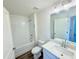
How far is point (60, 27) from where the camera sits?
2.02 metres

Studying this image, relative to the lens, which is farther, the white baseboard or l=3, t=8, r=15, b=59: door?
the white baseboard

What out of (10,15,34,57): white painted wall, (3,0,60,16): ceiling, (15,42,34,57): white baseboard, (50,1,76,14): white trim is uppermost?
(3,0,60,16): ceiling

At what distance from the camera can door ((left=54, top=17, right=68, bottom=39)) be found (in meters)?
1.82

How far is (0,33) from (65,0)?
5.90ft

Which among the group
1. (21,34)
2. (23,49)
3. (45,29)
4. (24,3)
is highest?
(24,3)

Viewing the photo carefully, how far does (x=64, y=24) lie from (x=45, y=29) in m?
1.08

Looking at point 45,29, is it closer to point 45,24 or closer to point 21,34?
point 45,24

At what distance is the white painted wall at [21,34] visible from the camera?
3.28 meters

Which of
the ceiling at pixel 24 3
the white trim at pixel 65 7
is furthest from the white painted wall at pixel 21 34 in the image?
the white trim at pixel 65 7

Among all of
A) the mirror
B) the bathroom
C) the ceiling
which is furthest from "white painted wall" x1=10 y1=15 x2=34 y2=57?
the mirror

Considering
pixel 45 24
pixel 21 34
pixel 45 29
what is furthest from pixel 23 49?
pixel 45 24

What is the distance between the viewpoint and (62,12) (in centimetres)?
193

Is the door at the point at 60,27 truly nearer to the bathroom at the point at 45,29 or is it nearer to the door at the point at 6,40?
the bathroom at the point at 45,29

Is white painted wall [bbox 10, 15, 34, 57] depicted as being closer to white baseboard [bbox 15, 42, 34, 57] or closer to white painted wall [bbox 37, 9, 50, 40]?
white baseboard [bbox 15, 42, 34, 57]
